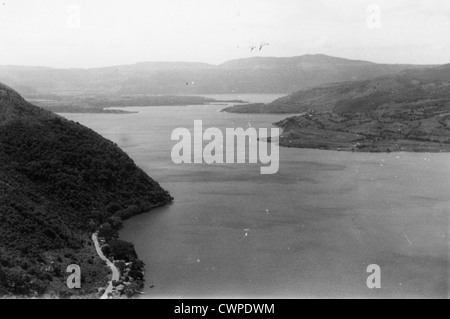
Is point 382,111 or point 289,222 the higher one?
point 382,111

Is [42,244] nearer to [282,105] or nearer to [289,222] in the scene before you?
[289,222]

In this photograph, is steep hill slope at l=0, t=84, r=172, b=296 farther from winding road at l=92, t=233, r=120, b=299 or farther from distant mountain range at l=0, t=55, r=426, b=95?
distant mountain range at l=0, t=55, r=426, b=95

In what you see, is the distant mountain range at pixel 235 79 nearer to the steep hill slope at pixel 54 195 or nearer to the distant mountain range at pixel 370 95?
the distant mountain range at pixel 370 95

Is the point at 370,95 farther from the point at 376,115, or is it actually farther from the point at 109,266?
the point at 109,266

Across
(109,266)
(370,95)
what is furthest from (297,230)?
(370,95)

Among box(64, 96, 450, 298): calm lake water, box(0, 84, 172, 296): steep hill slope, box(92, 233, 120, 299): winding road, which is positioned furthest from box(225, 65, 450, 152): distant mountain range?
box(92, 233, 120, 299): winding road
